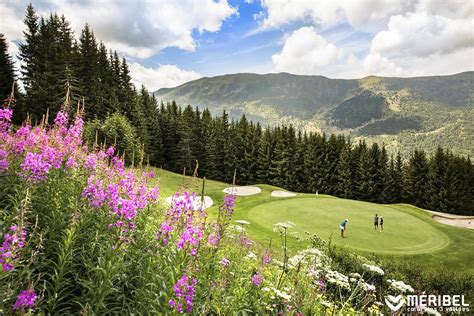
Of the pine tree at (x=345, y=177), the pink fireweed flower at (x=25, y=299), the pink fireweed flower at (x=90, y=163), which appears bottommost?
the pine tree at (x=345, y=177)

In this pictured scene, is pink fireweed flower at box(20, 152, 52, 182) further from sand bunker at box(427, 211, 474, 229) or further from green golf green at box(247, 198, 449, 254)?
sand bunker at box(427, 211, 474, 229)

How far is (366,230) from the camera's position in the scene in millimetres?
20766

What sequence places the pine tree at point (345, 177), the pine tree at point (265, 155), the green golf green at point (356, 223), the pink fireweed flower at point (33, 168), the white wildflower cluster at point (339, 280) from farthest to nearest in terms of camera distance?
the pine tree at point (265, 155), the pine tree at point (345, 177), the green golf green at point (356, 223), the white wildflower cluster at point (339, 280), the pink fireweed flower at point (33, 168)

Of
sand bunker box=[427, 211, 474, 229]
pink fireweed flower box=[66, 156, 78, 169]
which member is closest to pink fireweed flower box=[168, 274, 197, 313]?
pink fireweed flower box=[66, 156, 78, 169]

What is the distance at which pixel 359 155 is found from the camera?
5188 centimetres

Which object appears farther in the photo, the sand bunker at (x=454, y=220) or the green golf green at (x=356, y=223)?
the sand bunker at (x=454, y=220)

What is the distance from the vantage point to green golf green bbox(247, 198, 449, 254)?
18031 mm

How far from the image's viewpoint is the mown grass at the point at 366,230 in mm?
16709

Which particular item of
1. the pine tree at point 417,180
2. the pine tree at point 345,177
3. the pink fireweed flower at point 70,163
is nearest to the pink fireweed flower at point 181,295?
the pink fireweed flower at point 70,163

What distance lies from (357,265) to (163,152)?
60.6 m

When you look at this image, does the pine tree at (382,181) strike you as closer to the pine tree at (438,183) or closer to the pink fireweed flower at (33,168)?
the pine tree at (438,183)

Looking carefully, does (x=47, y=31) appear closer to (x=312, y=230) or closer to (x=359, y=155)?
(x=312, y=230)

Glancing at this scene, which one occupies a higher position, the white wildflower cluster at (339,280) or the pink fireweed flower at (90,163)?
the pink fireweed flower at (90,163)

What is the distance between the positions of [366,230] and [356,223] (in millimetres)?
1738
